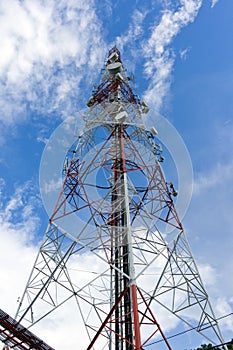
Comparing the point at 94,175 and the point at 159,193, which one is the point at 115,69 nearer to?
the point at 94,175

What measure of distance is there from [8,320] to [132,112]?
12.3m

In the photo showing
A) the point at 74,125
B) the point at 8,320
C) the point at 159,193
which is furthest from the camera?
the point at 74,125

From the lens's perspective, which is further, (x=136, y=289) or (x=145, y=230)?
(x=145, y=230)

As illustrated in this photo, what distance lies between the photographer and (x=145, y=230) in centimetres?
1575

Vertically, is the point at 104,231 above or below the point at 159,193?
below

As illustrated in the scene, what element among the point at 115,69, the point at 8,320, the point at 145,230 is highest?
the point at 115,69

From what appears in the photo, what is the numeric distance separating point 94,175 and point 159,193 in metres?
3.82

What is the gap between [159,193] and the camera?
1655 centimetres

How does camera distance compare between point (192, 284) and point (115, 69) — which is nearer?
point (192, 284)

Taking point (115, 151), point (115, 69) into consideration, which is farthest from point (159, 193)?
point (115, 69)

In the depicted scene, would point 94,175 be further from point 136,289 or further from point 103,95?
point 136,289

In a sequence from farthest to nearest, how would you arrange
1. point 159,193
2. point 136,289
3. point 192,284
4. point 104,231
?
point 159,193
point 104,231
point 192,284
point 136,289

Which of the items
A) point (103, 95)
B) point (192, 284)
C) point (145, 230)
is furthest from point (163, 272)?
point (103, 95)

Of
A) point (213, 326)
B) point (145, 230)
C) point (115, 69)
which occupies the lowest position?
point (213, 326)
